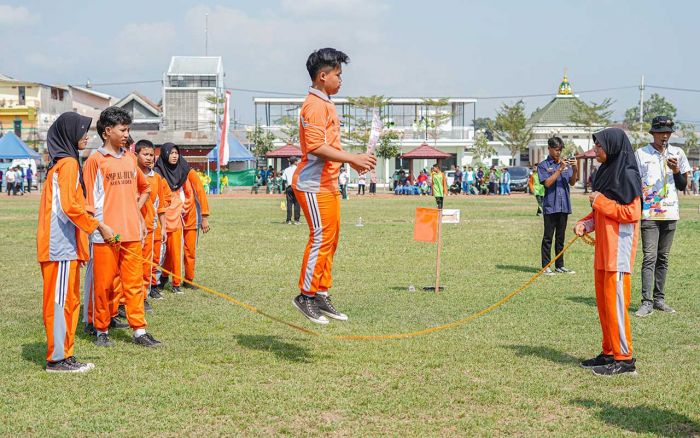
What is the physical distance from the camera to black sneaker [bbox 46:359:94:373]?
6.68 m

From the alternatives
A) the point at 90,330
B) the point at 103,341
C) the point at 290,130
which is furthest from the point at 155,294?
the point at 290,130

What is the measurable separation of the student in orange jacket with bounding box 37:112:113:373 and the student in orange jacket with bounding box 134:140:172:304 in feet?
8.89

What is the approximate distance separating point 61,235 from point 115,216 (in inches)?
36.1

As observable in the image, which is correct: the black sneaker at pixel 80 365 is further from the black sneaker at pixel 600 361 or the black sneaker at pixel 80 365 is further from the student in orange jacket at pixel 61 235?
the black sneaker at pixel 600 361

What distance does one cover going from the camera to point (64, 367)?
22.0 feet

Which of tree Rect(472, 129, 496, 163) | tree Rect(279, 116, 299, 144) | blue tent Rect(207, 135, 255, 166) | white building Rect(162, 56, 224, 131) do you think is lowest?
blue tent Rect(207, 135, 255, 166)

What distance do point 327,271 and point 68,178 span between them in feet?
7.92

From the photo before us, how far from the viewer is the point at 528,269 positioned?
14094mm

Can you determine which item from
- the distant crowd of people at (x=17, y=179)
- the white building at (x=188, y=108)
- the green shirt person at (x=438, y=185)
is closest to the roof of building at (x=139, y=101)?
the white building at (x=188, y=108)


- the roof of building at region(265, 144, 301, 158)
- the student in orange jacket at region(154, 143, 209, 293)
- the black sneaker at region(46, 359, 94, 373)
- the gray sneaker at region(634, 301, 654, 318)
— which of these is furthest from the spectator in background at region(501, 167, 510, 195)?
the black sneaker at region(46, 359, 94, 373)

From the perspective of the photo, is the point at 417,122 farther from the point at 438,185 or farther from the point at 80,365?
the point at 80,365

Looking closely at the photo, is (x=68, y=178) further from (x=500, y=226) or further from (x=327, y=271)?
(x=500, y=226)

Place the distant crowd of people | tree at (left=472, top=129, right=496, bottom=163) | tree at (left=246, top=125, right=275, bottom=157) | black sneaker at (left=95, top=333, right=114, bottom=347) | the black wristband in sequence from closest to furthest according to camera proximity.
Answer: black sneaker at (left=95, top=333, right=114, bottom=347) → the black wristband → the distant crowd of people → tree at (left=246, top=125, right=275, bottom=157) → tree at (left=472, top=129, right=496, bottom=163)

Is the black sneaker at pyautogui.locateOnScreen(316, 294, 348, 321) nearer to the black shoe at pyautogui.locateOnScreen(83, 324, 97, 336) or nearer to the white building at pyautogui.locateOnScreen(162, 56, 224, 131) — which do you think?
the black shoe at pyautogui.locateOnScreen(83, 324, 97, 336)
